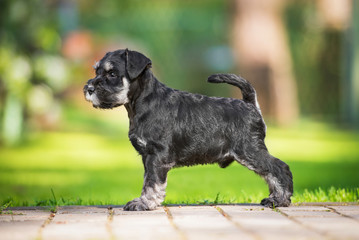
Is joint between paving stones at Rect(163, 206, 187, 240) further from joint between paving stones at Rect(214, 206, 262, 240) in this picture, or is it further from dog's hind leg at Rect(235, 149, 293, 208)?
dog's hind leg at Rect(235, 149, 293, 208)

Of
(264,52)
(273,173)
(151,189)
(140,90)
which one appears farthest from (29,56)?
(273,173)

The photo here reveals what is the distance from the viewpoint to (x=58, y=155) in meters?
13.3

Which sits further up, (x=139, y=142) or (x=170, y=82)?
(x=170, y=82)

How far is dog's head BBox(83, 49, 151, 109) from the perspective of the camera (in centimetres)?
560

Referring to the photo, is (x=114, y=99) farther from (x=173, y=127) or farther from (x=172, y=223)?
(x=172, y=223)

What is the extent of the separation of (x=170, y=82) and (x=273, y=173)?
18.0 metres

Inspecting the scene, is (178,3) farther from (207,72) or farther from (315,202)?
(315,202)

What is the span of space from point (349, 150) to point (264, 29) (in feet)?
21.8

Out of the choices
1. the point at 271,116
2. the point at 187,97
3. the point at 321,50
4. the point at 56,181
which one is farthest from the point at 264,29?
the point at 187,97

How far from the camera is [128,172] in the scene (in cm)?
1152

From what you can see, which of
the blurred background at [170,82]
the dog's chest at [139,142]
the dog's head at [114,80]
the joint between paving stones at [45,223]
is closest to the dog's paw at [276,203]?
the blurred background at [170,82]

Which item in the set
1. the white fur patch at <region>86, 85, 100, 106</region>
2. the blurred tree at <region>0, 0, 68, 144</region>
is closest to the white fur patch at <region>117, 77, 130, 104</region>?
the white fur patch at <region>86, 85, 100, 106</region>

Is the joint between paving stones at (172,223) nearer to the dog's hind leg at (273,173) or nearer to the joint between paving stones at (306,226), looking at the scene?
the dog's hind leg at (273,173)

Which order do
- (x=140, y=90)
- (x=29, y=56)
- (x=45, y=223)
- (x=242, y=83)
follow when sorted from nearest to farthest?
(x=45, y=223)
(x=140, y=90)
(x=242, y=83)
(x=29, y=56)
